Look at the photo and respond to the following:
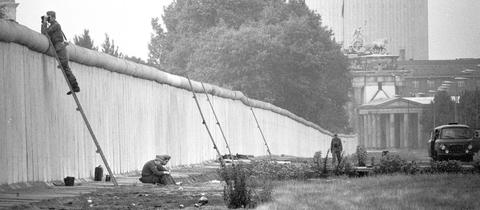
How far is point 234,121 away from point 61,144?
26796mm

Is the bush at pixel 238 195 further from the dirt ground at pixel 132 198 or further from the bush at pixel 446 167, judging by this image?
the bush at pixel 446 167

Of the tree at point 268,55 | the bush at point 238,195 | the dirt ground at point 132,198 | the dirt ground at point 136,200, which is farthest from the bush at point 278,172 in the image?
the tree at point 268,55

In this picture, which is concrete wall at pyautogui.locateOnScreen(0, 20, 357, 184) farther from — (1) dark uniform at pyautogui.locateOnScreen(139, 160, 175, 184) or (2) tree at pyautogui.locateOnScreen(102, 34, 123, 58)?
(2) tree at pyautogui.locateOnScreen(102, 34, 123, 58)

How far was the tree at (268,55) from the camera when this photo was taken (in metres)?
102

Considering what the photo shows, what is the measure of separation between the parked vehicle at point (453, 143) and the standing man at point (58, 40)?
31464 millimetres

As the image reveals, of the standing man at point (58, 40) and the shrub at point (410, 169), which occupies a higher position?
the standing man at point (58, 40)

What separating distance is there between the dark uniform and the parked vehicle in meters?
29.0

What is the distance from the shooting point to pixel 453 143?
53000mm

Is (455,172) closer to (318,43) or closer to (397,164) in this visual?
(397,164)

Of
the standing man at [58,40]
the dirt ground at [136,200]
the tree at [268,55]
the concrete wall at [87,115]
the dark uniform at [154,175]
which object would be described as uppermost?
the tree at [268,55]

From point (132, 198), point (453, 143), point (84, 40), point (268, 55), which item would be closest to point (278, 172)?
point (132, 198)

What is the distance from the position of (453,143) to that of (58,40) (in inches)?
1279

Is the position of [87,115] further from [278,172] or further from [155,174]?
[278,172]

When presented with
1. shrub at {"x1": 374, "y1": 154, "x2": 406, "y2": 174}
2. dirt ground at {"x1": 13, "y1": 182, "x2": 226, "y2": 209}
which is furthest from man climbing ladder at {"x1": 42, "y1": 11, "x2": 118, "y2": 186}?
shrub at {"x1": 374, "y1": 154, "x2": 406, "y2": 174}
